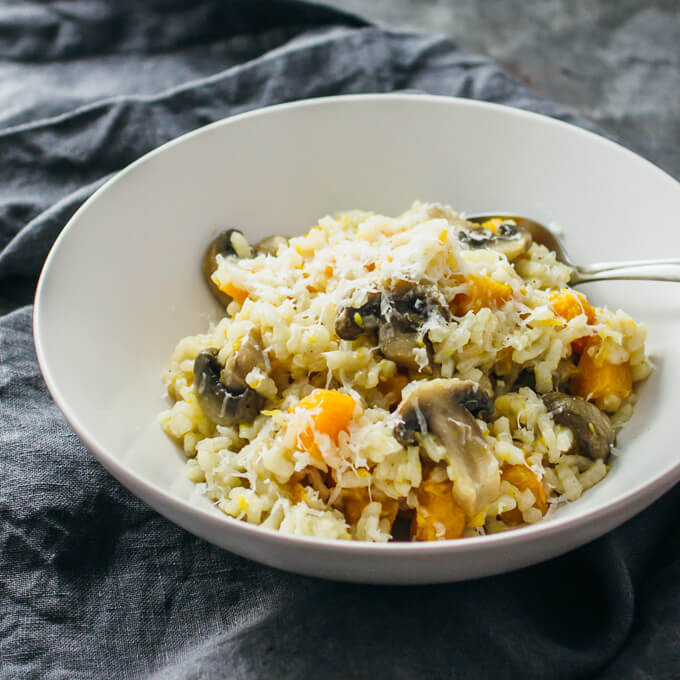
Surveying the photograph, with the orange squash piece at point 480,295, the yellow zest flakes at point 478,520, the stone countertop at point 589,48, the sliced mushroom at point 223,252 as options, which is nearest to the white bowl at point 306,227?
the sliced mushroom at point 223,252

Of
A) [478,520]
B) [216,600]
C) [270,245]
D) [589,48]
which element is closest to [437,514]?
[478,520]

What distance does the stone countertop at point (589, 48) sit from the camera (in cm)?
450

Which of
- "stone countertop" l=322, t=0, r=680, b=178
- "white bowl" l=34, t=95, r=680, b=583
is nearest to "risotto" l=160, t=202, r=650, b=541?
"white bowl" l=34, t=95, r=680, b=583

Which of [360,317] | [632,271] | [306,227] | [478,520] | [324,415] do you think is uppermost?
[632,271]

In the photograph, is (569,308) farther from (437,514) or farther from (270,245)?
(270,245)

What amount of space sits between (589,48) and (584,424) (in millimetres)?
3602

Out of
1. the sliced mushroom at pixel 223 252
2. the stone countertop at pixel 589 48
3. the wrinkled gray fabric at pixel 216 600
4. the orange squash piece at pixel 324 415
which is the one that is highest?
the stone countertop at pixel 589 48

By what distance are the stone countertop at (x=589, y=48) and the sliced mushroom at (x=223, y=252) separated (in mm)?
2381

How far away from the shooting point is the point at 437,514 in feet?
6.88

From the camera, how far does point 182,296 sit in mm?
3004

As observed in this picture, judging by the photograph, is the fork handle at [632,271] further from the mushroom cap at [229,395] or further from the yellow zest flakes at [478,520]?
the mushroom cap at [229,395]

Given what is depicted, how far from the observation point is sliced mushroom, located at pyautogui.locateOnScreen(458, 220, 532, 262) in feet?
9.09

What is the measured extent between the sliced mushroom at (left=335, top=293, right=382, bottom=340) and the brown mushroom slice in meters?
0.26

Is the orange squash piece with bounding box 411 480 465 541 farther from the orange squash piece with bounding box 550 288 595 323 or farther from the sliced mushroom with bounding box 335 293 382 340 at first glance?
the orange squash piece with bounding box 550 288 595 323
